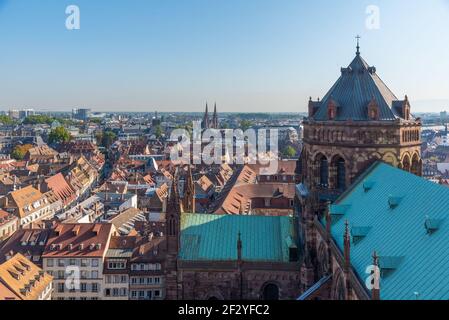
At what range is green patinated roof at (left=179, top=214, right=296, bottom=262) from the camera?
1503 inches

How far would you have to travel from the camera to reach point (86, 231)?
61781mm

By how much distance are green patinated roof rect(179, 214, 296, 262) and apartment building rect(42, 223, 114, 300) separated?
72.4 feet

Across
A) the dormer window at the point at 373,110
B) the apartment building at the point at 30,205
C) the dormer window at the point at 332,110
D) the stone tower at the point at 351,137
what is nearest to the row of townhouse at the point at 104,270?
the stone tower at the point at 351,137

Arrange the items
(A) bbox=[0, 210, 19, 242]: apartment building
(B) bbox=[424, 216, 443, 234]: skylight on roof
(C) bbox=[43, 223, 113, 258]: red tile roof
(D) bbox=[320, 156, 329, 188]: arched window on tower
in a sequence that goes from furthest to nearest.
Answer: (A) bbox=[0, 210, 19, 242]: apartment building → (C) bbox=[43, 223, 113, 258]: red tile roof → (D) bbox=[320, 156, 329, 188]: arched window on tower → (B) bbox=[424, 216, 443, 234]: skylight on roof

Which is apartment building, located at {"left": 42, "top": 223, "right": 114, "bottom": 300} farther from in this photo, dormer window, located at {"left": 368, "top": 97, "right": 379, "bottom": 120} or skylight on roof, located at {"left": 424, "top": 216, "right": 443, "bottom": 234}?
skylight on roof, located at {"left": 424, "top": 216, "right": 443, "bottom": 234}

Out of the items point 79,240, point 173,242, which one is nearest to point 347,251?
point 173,242

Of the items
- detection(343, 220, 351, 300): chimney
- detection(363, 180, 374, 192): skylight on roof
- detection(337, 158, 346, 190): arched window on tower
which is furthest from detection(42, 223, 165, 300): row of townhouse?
detection(343, 220, 351, 300): chimney

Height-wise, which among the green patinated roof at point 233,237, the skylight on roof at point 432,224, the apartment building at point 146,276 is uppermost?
the skylight on roof at point 432,224

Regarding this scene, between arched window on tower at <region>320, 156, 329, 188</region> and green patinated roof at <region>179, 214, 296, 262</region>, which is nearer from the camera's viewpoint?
green patinated roof at <region>179, 214, 296, 262</region>

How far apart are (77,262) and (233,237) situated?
26319 mm

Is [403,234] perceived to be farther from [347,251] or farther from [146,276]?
[146,276]

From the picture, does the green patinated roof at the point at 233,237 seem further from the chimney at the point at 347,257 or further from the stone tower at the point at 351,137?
the chimney at the point at 347,257

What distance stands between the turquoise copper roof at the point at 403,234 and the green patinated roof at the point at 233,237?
21.1 feet

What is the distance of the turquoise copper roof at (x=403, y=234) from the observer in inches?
810
